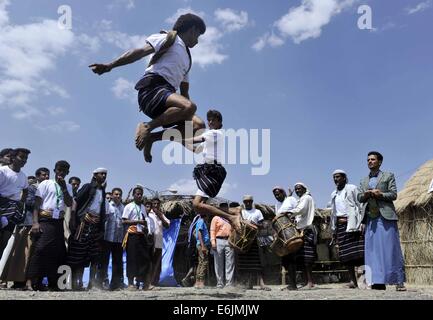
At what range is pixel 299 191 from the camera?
8.51 meters

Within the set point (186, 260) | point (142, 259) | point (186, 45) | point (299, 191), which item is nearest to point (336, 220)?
point (299, 191)

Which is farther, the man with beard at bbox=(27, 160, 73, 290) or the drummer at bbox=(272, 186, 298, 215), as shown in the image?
the drummer at bbox=(272, 186, 298, 215)

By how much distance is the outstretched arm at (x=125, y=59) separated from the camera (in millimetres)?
4438

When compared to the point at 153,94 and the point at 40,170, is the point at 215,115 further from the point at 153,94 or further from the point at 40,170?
the point at 40,170

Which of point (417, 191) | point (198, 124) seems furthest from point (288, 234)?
point (417, 191)

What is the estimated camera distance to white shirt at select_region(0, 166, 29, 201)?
6754 millimetres

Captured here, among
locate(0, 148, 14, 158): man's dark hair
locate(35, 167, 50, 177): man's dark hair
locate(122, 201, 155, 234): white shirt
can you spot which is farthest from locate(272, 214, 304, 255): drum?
locate(0, 148, 14, 158): man's dark hair

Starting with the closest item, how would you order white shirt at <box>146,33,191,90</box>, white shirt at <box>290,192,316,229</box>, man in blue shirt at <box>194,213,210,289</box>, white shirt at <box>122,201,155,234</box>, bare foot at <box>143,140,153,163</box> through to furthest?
white shirt at <box>146,33,191,90</box>, bare foot at <box>143,140,153,163</box>, white shirt at <box>290,192,316,229</box>, white shirt at <box>122,201,155,234</box>, man in blue shirt at <box>194,213,210,289</box>

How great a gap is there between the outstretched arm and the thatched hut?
9.12m

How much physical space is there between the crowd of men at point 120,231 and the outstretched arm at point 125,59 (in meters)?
3.04

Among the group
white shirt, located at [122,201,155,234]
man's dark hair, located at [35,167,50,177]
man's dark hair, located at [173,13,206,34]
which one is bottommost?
white shirt, located at [122,201,155,234]

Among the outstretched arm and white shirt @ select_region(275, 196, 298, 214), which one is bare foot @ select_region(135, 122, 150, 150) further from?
white shirt @ select_region(275, 196, 298, 214)

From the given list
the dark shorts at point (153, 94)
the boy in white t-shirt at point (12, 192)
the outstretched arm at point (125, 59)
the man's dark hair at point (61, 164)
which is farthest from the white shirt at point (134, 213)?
the outstretched arm at point (125, 59)

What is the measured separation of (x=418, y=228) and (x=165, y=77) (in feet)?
31.4
